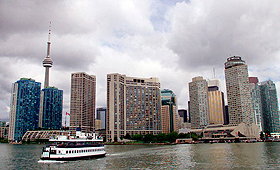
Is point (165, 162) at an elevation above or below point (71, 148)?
below

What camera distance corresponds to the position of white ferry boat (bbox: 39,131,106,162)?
3403 inches

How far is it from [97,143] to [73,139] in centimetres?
1478

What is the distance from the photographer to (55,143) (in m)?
90.3

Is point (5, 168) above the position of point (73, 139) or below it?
below

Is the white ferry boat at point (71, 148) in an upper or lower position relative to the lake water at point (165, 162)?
upper

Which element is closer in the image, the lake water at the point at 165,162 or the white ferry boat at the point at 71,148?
the lake water at the point at 165,162

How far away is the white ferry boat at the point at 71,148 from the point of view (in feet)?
284

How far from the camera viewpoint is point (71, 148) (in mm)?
89750

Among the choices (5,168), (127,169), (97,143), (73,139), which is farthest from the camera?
(97,143)

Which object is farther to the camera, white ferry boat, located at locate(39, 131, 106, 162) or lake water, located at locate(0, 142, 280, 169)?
white ferry boat, located at locate(39, 131, 106, 162)

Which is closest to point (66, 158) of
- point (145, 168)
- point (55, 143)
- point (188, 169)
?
point (55, 143)

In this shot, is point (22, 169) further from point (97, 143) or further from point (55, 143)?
point (97, 143)

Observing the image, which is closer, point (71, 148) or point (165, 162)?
point (71, 148)

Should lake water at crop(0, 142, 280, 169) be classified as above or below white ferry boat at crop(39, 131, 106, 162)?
below
